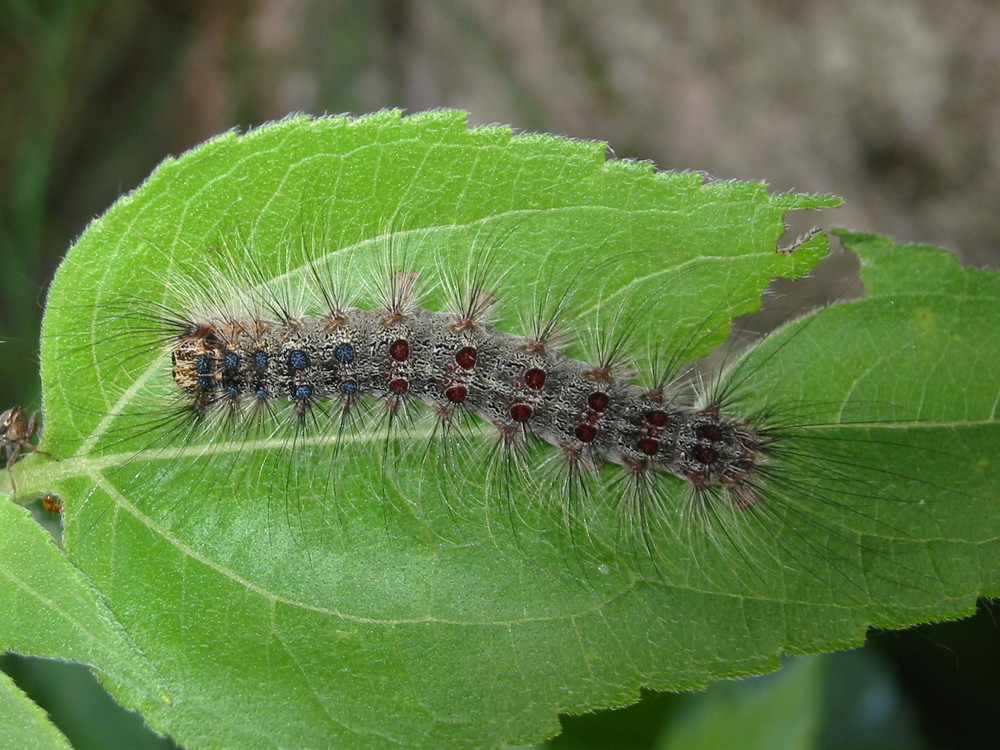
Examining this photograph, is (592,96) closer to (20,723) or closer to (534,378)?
(534,378)

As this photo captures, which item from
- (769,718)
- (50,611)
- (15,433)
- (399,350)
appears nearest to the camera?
(50,611)

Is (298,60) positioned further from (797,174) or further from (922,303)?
(922,303)

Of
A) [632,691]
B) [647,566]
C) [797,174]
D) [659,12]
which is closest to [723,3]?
[659,12]

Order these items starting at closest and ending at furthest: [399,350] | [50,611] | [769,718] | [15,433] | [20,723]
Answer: [20,723], [50,611], [15,433], [399,350], [769,718]

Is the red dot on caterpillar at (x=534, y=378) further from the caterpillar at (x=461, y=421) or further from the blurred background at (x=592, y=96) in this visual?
the blurred background at (x=592, y=96)

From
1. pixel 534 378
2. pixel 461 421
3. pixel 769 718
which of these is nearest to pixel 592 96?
pixel 534 378
